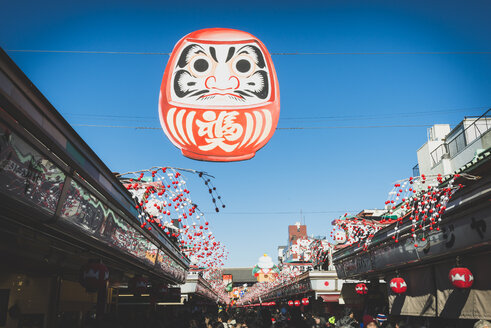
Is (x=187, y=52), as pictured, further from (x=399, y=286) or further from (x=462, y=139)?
(x=462, y=139)

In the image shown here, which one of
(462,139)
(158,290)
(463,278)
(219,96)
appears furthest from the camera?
(462,139)

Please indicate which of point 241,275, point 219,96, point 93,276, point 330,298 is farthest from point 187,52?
point 241,275

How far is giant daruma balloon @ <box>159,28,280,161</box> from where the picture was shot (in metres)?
6.29

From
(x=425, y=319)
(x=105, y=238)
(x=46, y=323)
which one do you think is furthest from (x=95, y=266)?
(x=425, y=319)

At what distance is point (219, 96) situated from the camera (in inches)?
255

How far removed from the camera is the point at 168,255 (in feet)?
46.2

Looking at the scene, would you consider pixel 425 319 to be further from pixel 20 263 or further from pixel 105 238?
pixel 20 263

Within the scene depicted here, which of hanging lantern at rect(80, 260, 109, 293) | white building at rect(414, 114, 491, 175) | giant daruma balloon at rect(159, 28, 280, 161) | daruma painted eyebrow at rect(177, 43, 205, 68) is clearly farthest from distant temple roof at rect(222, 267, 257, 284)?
Result: daruma painted eyebrow at rect(177, 43, 205, 68)

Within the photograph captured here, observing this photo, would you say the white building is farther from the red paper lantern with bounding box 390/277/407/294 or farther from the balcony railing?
the red paper lantern with bounding box 390/277/407/294

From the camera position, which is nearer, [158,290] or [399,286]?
[399,286]

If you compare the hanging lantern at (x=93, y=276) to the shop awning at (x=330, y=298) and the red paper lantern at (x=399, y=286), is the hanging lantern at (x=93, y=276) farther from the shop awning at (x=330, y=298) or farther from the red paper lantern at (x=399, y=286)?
the shop awning at (x=330, y=298)

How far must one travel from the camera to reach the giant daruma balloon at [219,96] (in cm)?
629

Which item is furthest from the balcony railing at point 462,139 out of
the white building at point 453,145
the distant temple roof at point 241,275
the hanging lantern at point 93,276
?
the distant temple roof at point 241,275

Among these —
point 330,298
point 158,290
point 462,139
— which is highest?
point 462,139
